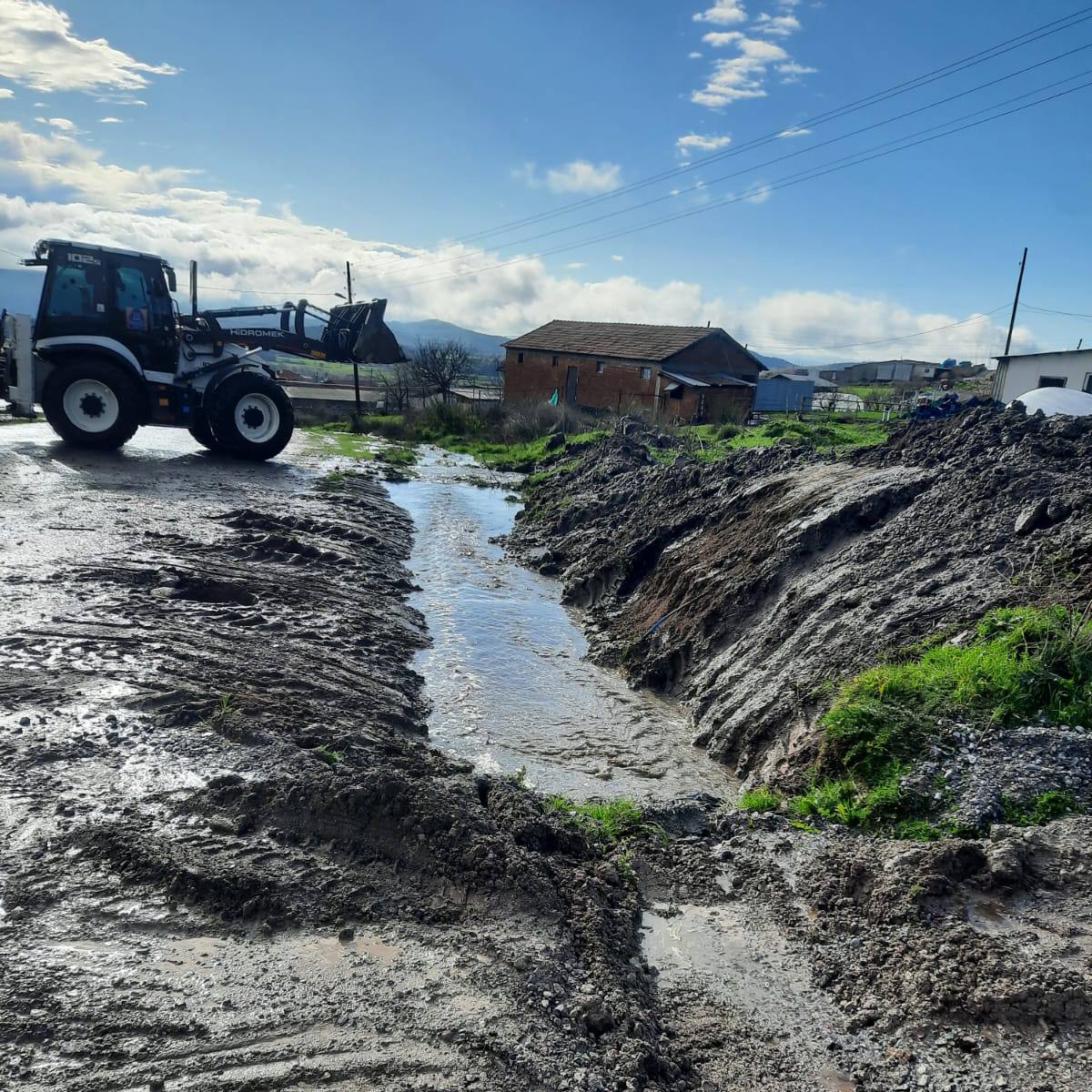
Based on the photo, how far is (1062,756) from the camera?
4.98 metres

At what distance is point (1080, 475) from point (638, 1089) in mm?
8056

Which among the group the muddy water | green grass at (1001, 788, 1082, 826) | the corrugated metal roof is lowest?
the muddy water

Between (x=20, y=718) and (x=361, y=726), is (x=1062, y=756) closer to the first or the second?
(x=361, y=726)

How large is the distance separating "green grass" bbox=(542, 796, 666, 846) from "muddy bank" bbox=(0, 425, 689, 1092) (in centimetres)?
34

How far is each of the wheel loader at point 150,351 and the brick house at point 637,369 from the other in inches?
663

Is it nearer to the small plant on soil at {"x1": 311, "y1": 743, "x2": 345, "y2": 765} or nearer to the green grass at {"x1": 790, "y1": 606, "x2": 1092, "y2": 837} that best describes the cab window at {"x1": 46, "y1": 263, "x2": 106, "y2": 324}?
the small plant on soil at {"x1": 311, "y1": 743, "x2": 345, "y2": 765}

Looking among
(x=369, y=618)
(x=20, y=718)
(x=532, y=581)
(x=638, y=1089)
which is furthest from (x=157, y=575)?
(x=638, y=1089)

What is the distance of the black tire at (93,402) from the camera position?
14969 mm

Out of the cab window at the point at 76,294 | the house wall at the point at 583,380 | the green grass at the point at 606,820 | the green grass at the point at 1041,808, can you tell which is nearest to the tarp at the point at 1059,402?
the house wall at the point at 583,380

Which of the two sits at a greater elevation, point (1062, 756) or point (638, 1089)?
point (1062, 756)

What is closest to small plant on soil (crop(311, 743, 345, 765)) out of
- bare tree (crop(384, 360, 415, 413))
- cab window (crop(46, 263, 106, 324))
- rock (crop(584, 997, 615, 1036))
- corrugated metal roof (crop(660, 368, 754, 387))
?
rock (crop(584, 997, 615, 1036))

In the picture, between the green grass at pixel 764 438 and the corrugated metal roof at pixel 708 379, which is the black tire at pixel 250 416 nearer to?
the green grass at pixel 764 438

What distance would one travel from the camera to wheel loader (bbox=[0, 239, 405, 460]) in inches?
582

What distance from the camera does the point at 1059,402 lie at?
901 inches
